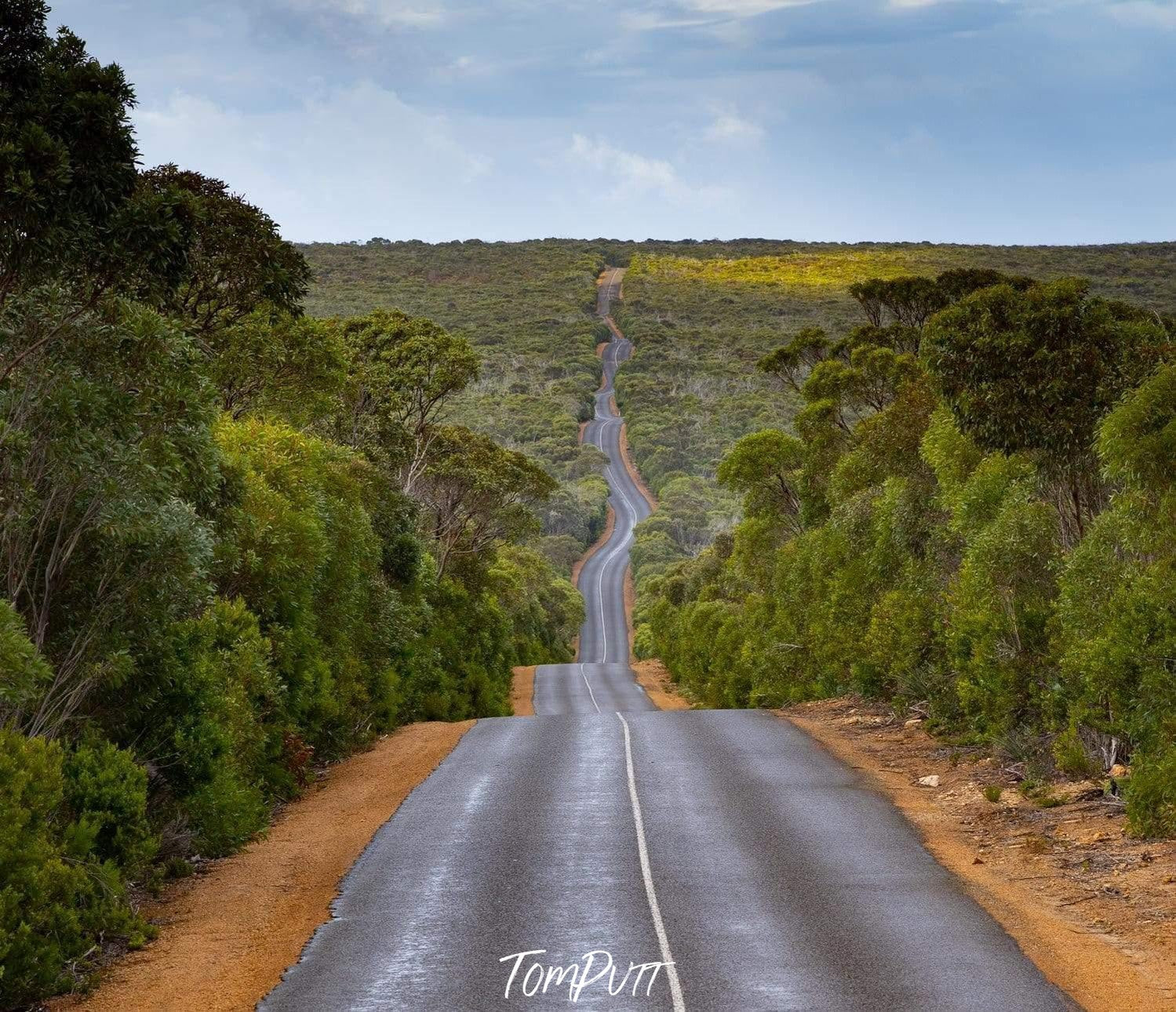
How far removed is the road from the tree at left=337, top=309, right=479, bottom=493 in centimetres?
1921

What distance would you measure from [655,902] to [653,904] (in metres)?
0.08

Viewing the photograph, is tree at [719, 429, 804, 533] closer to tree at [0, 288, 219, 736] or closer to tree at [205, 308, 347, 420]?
tree at [205, 308, 347, 420]

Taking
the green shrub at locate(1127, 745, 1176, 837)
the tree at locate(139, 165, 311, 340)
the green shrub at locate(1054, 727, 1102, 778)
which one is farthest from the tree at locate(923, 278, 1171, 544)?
the tree at locate(139, 165, 311, 340)

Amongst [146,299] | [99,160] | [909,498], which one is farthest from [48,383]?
[909,498]

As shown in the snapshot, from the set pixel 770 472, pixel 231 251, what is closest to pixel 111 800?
pixel 231 251

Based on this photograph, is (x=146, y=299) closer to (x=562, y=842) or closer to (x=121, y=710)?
(x=121, y=710)

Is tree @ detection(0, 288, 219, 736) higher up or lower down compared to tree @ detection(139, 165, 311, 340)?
lower down

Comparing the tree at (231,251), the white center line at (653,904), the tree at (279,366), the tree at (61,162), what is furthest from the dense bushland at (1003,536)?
the tree at (279,366)

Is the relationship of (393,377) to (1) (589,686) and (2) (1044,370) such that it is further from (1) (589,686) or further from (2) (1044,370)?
(2) (1044,370)

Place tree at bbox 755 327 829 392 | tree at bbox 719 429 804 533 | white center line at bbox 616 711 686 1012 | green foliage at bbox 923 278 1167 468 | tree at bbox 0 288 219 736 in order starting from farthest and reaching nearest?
tree at bbox 755 327 829 392 < tree at bbox 719 429 804 533 < green foliage at bbox 923 278 1167 468 < tree at bbox 0 288 219 736 < white center line at bbox 616 711 686 1012

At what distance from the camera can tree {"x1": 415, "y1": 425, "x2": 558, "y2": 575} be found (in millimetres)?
48031

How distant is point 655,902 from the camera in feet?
48.9

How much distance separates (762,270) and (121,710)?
186 metres

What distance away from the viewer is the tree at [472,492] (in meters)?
48.0
